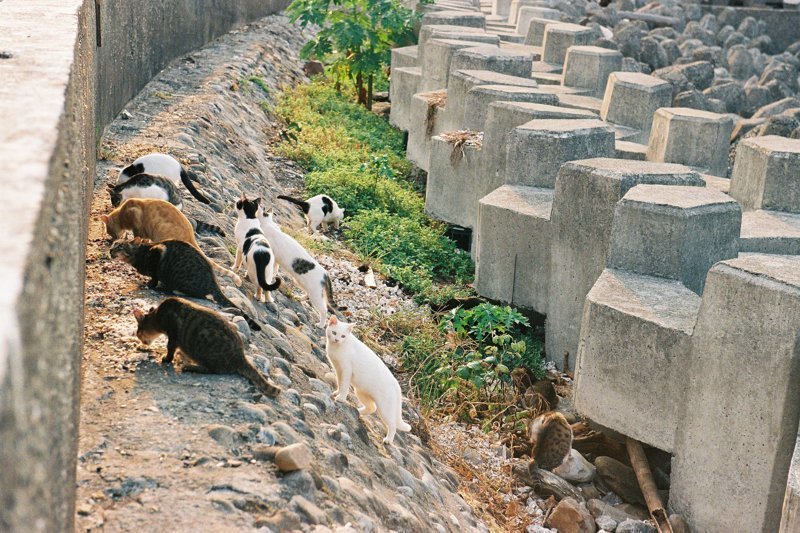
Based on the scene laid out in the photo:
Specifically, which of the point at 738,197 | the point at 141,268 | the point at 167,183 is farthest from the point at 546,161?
the point at 141,268

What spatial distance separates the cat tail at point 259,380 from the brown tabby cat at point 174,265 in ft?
2.52

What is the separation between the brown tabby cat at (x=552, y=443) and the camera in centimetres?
627

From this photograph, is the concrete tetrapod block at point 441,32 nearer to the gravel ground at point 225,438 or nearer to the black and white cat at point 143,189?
the gravel ground at point 225,438

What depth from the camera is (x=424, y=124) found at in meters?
11.5

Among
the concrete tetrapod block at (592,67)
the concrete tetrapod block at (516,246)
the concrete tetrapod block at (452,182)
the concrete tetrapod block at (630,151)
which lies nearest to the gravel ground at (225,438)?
the concrete tetrapod block at (516,246)

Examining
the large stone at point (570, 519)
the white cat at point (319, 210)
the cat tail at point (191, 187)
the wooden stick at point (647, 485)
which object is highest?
the cat tail at point (191, 187)

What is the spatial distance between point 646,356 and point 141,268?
2770mm

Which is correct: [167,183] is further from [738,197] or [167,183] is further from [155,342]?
[738,197]

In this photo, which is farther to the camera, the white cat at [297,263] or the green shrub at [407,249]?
the green shrub at [407,249]

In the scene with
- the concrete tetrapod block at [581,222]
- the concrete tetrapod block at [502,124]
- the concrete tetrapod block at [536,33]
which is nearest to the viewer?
the concrete tetrapod block at [581,222]

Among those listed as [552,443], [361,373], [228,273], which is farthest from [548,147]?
[361,373]

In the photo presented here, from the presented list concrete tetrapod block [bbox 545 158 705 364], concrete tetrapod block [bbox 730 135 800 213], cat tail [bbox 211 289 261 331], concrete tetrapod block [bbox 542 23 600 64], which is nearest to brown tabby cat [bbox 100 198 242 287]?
cat tail [bbox 211 289 261 331]

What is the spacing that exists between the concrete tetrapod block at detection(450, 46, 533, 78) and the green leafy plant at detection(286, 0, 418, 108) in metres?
2.78

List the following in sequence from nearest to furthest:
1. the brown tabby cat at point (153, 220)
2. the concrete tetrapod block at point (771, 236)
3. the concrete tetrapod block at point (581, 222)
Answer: the brown tabby cat at point (153, 220), the concrete tetrapod block at point (771, 236), the concrete tetrapod block at point (581, 222)
